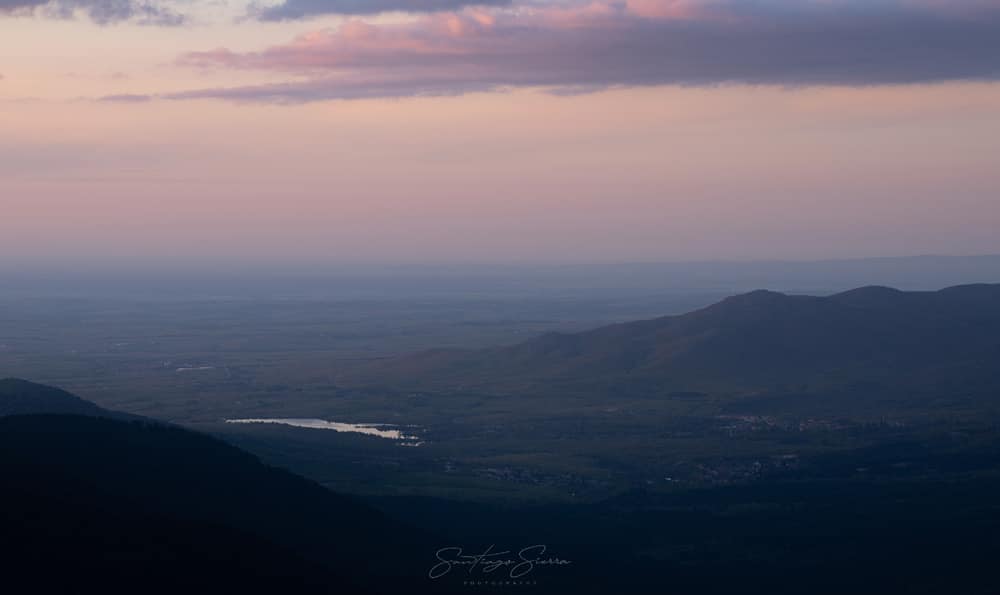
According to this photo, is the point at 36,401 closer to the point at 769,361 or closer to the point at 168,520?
the point at 168,520

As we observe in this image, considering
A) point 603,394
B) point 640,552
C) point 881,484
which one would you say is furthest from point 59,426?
point 603,394

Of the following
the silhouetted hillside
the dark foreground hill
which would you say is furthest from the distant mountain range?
the dark foreground hill

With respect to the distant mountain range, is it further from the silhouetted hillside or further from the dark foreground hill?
the dark foreground hill

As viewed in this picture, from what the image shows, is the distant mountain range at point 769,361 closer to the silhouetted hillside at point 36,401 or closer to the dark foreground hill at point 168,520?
the silhouetted hillside at point 36,401

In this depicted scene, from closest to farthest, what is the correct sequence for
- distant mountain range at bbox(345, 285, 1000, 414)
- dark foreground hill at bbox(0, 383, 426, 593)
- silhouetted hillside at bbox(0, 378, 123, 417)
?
dark foreground hill at bbox(0, 383, 426, 593)
silhouetted hillside at bbox(0, 378, 123, 417)
distant mountain range at bbox(345, 285, 1000, 414)

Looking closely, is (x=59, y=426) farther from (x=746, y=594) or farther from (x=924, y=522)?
(x=924, y=522)

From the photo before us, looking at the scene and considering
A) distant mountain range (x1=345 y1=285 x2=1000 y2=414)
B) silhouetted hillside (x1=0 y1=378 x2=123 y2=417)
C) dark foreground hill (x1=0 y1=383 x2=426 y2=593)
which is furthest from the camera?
distant mountain range (x1=345 y1=285 x2=1000 y2=414)

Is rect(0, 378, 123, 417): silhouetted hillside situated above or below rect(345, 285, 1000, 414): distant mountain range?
above
